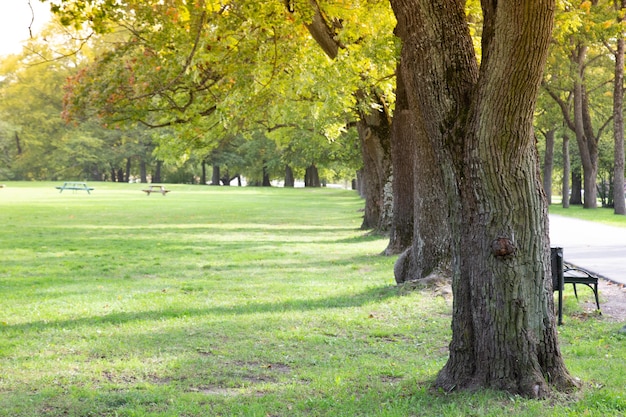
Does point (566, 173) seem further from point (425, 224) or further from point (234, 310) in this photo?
point (234, 310)

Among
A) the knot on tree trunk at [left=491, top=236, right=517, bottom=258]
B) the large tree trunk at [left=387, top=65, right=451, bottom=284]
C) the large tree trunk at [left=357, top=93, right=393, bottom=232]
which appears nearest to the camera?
the knot on tree trunk at [left=491, top=236, right=517, bottom=258]

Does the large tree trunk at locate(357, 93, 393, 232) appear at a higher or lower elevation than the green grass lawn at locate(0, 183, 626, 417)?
higher

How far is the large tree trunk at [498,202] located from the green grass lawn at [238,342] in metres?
0.33

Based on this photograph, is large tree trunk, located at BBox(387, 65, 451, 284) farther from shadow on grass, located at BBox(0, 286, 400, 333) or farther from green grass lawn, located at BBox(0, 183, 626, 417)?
shadow on grass, located at BBox(0, 286, 400, 333)

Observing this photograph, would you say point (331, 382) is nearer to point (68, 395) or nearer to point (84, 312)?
point (68, 395)

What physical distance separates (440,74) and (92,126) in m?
85.1

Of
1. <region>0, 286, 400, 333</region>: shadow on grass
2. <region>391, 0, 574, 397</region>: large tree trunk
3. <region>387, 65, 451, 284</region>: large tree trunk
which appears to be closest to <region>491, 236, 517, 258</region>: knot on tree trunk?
<region>391, 0, 574, 397</region>: large tree trunk

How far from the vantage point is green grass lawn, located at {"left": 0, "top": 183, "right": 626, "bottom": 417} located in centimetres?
547

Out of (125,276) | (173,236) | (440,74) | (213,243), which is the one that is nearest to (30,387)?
(440,74)

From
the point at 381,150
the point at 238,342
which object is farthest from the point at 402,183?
the point at 238,342

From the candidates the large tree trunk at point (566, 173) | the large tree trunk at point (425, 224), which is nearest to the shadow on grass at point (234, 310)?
the large tree trunk at point (425, 224)

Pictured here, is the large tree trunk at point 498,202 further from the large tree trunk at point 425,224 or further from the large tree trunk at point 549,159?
the large tree trunk at point 549,159

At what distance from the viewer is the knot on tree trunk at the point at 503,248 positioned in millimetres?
5371

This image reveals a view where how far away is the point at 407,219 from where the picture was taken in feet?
54.1
